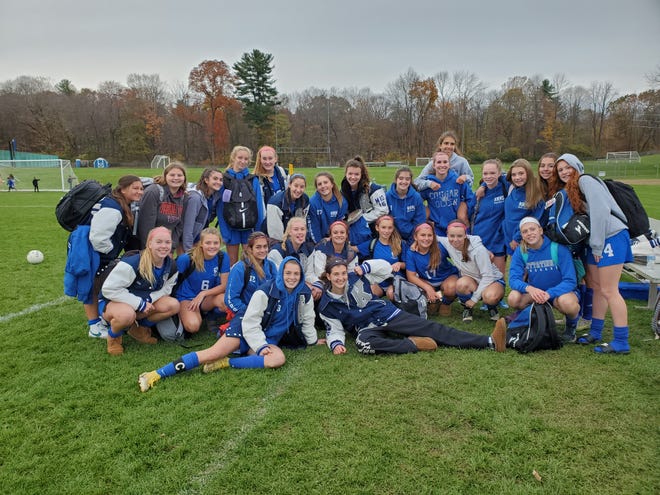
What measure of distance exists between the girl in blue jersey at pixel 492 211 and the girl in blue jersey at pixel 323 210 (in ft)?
5.66

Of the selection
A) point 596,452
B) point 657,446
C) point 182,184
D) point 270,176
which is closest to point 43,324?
point 182,184

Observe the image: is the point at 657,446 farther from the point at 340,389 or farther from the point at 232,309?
the point at 232,309

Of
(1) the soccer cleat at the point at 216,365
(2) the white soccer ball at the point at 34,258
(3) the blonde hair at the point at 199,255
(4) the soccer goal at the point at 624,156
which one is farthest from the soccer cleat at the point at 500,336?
(4) the soccer goal at the point at 624,156

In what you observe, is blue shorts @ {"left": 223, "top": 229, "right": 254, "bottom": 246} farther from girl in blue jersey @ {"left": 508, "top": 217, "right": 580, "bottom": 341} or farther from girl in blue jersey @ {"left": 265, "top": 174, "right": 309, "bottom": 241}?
girl in blue jersey @ {"left": 508, "top": 217, "right": 580, "bottom": 341}

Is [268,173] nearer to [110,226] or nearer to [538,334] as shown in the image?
[110,226]

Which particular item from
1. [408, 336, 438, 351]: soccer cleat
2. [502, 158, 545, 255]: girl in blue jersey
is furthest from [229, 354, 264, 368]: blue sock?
[502, 158, 545, 255]: girl in blue jersey

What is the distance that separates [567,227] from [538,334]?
1.04 m

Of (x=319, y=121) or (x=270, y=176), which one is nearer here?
(x=270, y=176)

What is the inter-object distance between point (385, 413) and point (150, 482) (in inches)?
60.7

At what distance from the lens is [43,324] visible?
16.7 ft

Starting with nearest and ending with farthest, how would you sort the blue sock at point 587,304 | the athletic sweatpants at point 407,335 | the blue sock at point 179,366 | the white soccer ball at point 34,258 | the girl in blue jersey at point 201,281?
the blue sock at point 179,366 < the athletic sweatpants at point 407,335 < the girl in blue jersey at point 201,281 < the blue sock at point 587,304 < the white soccer ball at point 34,258

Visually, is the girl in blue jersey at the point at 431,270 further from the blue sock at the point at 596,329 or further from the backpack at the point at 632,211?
the backpack at the point at 632,211

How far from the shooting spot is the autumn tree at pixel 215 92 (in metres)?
54.6

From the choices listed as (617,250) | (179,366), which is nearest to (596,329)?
(617,250)
